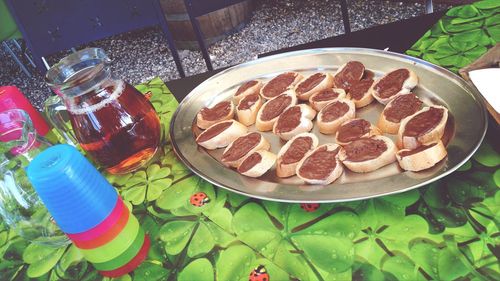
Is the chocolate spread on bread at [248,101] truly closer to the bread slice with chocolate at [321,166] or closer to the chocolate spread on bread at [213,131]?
the chocolate spread on bread at [213,131]

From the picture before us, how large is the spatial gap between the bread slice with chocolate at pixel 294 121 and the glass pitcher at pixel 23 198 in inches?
18.0

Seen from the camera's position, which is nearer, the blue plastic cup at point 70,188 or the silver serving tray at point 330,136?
the blue plastic cup at point 70,188

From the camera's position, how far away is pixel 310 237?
0.68m

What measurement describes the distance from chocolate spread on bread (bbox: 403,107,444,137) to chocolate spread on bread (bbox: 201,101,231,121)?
1.31ft

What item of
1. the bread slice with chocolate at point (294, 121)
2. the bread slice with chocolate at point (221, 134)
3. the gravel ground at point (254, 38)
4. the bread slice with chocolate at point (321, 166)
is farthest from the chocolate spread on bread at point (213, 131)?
the gravel ground at point (254, 38)

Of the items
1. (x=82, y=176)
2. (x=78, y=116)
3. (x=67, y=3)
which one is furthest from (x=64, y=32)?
(x=82, y=176)

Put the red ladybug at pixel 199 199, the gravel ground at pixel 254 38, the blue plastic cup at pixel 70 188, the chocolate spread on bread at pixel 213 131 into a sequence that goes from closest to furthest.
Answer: the blue plastic cup at pixel 70 188, the red ladybug at pixel 199 199, the chocolate spread on bread at pixel 213 131, the gravel ground at pixel 254 38

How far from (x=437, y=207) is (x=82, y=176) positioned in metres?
0.54

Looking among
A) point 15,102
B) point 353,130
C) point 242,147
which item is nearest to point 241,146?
point 242,147

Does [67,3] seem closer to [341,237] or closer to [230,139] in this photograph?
[230,139]

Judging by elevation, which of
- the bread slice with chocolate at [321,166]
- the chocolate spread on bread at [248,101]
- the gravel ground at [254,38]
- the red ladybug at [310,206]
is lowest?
the gravel ground at [254,38]

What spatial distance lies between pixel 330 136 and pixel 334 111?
53 mm

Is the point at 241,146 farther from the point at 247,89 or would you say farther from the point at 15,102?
the point at 15,102

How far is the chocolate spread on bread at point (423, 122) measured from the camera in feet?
2.42
